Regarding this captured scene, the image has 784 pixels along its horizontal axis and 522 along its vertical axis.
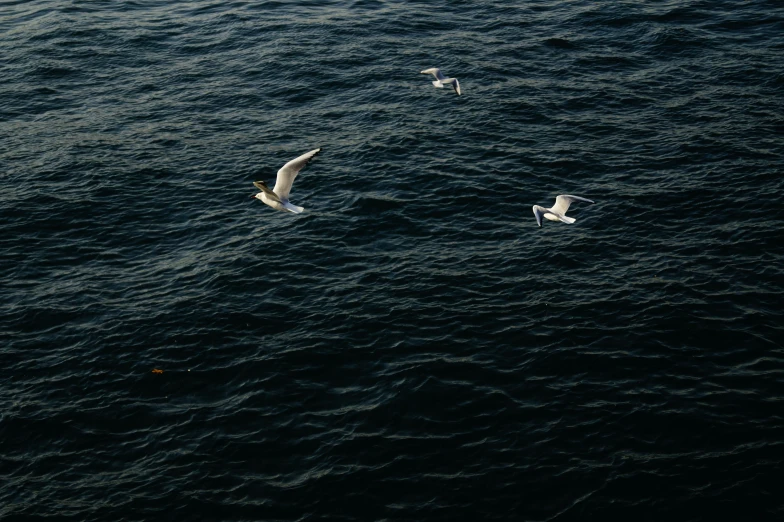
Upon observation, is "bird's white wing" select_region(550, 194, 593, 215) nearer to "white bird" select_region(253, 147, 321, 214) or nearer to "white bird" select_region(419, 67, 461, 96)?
"white bird" select_region(253, 147, 321, 214)

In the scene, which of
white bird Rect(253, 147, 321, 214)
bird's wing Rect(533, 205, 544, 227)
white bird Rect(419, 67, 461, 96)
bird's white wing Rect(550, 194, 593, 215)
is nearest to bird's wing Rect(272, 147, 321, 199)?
white bird Rect(253, 147, 321, 214)

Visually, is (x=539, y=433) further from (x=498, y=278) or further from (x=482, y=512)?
(x=498, y=278)

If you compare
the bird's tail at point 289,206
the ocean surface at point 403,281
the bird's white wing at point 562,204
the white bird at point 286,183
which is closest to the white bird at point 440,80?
the ocean surface at point 403,281

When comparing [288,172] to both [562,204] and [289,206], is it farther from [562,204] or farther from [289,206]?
[562,204]

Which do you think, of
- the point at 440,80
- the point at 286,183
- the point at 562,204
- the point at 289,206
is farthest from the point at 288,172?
the point at 440,80

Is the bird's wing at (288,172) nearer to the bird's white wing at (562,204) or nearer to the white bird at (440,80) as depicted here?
the bird's white wing at (562,204)

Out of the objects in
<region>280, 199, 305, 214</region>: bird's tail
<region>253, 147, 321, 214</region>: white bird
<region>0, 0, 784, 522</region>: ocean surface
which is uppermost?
<region>253, 147, 321, 214</region>: white bird
